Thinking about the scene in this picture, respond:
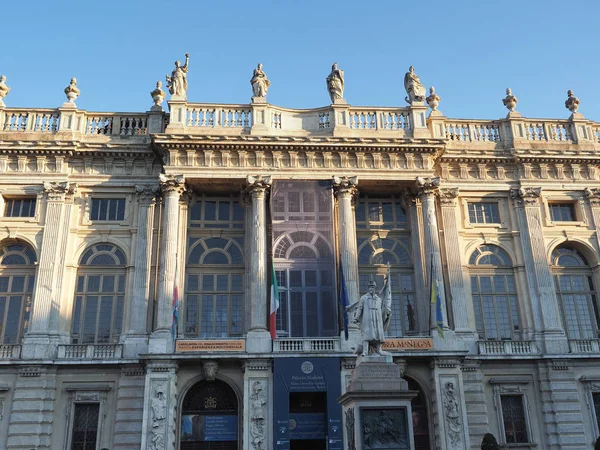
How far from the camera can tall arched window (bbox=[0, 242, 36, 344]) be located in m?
26.7

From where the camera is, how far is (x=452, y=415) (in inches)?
986

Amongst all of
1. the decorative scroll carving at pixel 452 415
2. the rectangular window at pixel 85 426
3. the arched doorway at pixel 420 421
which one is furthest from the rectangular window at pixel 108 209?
the decorative scroll carving at pixel 452 415

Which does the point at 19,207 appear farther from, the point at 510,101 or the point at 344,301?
the point at 510,101

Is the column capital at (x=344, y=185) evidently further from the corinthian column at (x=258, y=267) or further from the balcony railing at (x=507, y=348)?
the balcony railing at (x=507, y=348)

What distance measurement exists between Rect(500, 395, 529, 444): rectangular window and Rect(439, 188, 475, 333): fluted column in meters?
3.21

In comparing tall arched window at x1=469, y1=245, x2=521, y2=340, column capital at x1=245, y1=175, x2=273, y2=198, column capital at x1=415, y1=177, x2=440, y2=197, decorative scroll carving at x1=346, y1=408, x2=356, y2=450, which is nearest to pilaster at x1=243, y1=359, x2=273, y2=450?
column capital at x1=245, y1=175, x2=273, y2=198

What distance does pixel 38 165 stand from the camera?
93.6 feet

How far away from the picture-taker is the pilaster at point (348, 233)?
26.8 m

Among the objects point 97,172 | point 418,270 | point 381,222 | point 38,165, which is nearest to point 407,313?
point 418,270

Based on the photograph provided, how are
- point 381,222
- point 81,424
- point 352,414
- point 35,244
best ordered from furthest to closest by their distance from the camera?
point 381,222 < point 35,244 < point 81,424 < point 352,414

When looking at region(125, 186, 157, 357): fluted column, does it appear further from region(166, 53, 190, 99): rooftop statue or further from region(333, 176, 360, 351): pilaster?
region(333, 176, 360, 351): pilaster

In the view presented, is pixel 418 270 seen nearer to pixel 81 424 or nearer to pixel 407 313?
pixel 407 313

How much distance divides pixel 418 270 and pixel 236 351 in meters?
8.76

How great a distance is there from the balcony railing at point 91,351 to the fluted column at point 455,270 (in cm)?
1391
